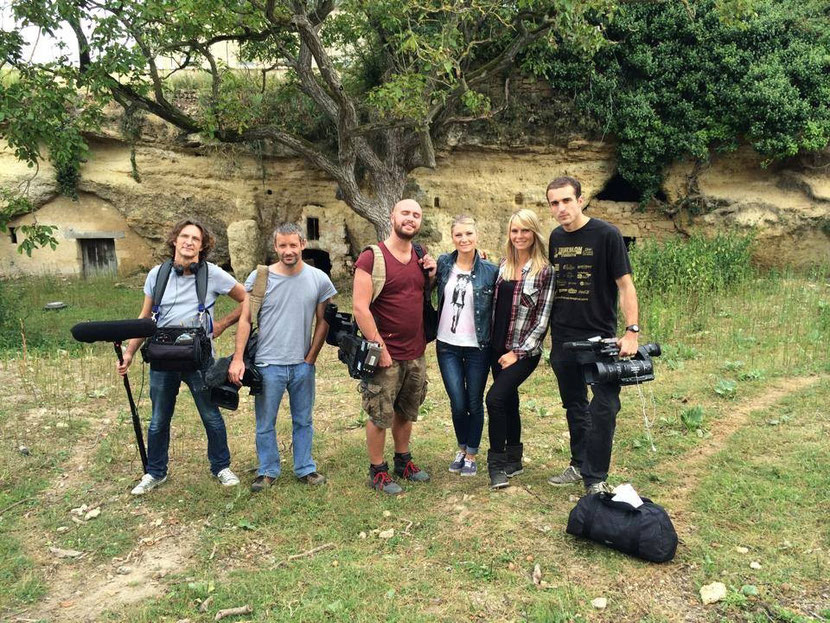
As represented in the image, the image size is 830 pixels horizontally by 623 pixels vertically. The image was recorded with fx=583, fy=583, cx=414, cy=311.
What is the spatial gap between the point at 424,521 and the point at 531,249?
74.2 inches

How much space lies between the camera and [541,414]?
555cm

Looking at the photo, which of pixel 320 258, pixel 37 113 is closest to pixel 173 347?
pixel 37 113

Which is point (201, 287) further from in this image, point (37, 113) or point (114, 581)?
point (37, 113)

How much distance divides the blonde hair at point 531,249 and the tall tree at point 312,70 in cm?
484

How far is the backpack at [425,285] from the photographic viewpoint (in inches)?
145

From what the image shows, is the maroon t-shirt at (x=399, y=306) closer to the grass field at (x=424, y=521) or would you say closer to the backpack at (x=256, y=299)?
the backpack at (x=256, y=299)

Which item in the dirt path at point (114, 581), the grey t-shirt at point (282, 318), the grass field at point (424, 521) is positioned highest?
the grey t-shirt at point (282, 318)

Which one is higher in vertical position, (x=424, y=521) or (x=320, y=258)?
(x=320, y=258)

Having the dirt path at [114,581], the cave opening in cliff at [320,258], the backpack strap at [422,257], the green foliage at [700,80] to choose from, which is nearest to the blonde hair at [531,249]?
the backpack strap at [422,257]

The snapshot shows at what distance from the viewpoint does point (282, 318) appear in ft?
12.9

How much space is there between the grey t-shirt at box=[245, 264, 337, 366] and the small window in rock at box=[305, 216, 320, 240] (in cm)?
982

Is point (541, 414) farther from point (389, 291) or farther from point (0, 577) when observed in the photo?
point (0, 577)

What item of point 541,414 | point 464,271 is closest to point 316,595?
point 464,271

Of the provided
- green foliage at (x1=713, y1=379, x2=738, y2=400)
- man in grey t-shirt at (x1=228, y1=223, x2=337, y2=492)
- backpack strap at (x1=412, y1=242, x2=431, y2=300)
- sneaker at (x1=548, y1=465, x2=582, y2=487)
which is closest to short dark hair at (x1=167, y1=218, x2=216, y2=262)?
man in grey t-shirt at (x1=228, y1=223, x2=337, y2=492)
